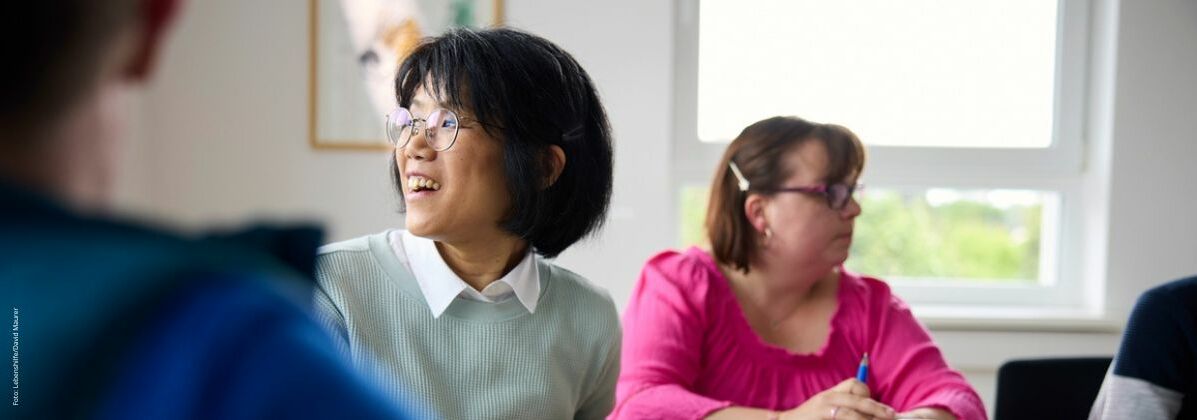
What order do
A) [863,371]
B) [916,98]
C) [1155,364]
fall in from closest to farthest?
[1155,364] < [863,371] < [916,98]

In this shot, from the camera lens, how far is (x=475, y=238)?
53.2 inches

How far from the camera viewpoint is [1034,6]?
3.36 meters

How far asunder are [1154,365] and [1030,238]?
196 cm

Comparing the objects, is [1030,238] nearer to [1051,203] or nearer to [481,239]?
[1051,203]

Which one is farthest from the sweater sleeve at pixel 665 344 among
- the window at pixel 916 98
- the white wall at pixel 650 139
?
the window at pixel 916 98

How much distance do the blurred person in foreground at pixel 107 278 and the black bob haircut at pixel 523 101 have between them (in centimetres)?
103

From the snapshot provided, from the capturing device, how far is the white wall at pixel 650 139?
3172 mm

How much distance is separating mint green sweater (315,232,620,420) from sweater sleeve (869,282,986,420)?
0.72 metres

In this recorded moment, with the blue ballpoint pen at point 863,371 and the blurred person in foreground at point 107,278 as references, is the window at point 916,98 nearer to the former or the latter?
the blue ballpoint pen at point 863,371

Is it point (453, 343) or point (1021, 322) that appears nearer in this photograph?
point (453, 343)

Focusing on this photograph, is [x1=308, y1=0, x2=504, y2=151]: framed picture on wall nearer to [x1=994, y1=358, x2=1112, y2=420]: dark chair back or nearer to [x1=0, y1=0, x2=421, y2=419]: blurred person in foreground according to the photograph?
[x1=994, y1=358, x2=1112, y2=420]: dark chair back

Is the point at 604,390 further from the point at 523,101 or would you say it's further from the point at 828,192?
the point at 828,192

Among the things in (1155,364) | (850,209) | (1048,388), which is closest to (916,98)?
(850,209)

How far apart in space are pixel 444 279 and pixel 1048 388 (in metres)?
1.15
